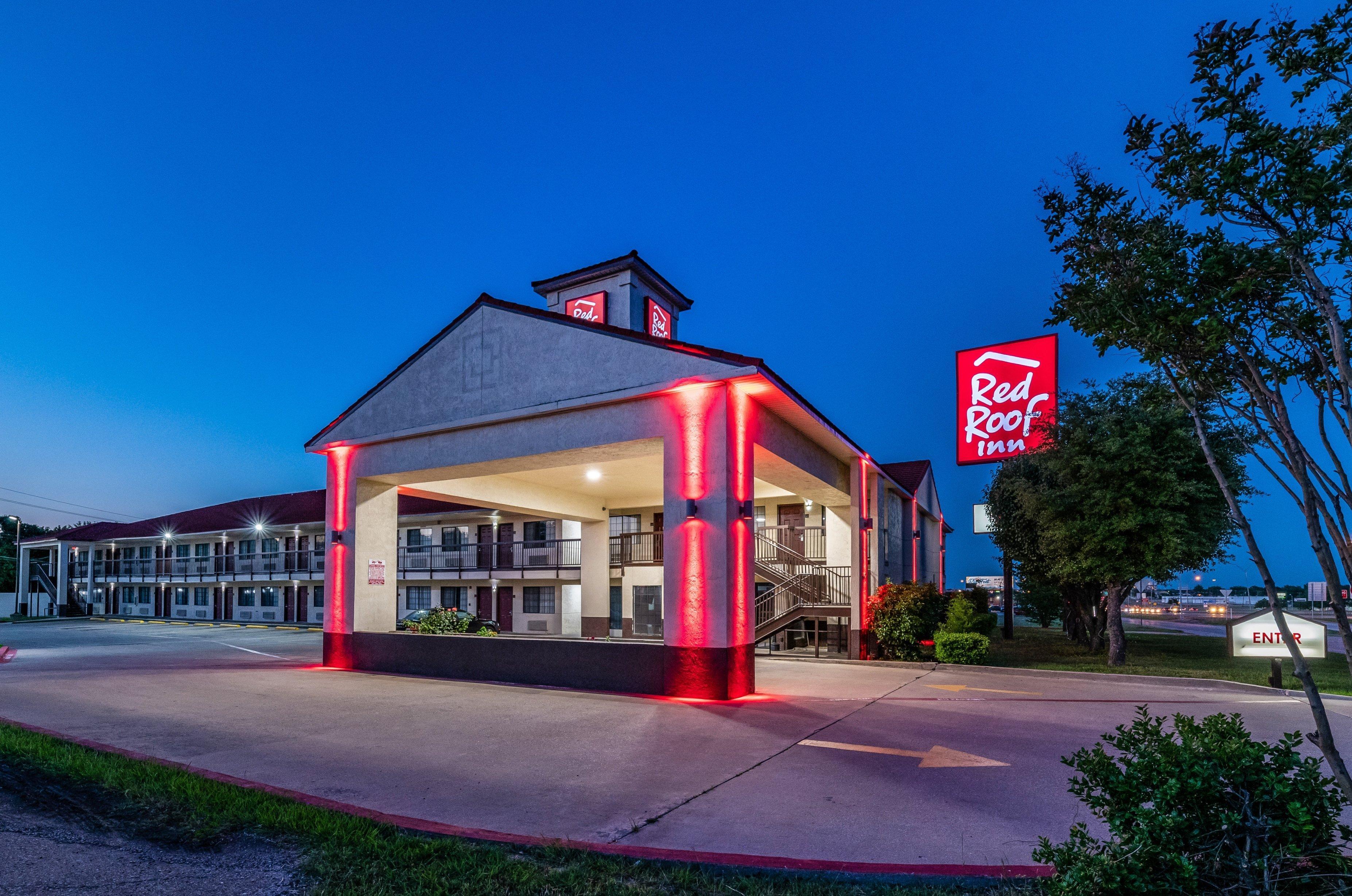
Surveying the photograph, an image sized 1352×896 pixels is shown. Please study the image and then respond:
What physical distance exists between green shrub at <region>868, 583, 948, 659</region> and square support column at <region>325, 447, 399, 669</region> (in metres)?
12.2

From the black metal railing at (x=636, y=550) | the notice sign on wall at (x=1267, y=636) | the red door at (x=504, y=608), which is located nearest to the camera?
the notice sign on wall at (x=1267, y=636)

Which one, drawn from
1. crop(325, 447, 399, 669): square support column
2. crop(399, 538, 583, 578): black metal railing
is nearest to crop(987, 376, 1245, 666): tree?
crop(399, 538, 583, 578): black metal railing

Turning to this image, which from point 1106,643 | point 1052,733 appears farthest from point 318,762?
point 1106,643

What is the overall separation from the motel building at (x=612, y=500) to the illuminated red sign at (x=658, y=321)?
8 centimetres

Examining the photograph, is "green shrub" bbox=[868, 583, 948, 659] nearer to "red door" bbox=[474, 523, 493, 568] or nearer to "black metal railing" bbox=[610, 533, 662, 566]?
"black metal railing" bbox=[610, 533, 662, 566]

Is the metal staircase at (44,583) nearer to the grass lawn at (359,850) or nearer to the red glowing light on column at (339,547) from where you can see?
the red glowing light on column at (339,547)

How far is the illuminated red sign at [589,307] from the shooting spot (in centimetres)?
2083

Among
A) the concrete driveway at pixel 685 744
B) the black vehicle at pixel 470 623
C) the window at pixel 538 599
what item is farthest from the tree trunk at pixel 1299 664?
the window at pixel 538 599

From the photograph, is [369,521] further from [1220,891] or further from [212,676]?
[1220,891]

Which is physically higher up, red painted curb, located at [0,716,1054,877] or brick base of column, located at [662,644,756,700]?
red painted curb, located at [0,716,1054,877]

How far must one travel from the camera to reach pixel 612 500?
2708cm

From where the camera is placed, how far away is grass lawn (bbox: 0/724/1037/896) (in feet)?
15.8

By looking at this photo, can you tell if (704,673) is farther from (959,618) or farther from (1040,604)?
(1040,604)

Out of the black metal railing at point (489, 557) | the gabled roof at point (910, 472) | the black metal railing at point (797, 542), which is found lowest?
the black metal railing at point (489, 557)
